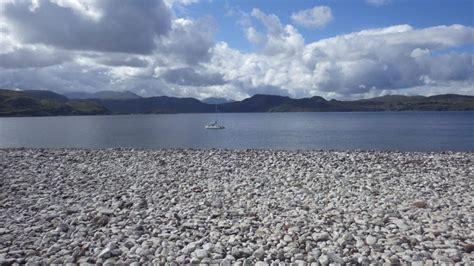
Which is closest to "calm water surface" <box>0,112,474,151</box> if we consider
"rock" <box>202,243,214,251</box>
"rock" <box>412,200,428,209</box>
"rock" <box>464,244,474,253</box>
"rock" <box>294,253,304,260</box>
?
"rock" <box>412,200,428,209</box>

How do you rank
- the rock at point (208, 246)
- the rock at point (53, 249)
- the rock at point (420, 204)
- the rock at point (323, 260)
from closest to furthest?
the rock at point (323, 260) < the rock at point (208, 246) < the rock at point (53, 249) < the rock at point (420, 204)

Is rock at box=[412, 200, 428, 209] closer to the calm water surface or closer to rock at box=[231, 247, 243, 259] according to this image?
rock at box=[231, 247, 243, 259]

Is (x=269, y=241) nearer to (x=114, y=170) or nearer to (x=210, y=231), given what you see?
(x=210, y=231)

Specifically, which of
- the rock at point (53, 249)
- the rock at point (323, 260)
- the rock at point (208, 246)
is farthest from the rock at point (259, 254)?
the rock at point (53, 249)

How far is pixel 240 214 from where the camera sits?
12.4 meters

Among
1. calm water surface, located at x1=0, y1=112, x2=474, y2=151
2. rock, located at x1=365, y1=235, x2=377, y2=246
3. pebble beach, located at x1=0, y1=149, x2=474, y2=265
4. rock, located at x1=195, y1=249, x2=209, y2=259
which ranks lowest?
calm water surface, located at x1=0, y1=112, x2=474, y2=151

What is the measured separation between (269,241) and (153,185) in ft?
29.6

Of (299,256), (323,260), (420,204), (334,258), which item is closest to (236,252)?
(299,256)

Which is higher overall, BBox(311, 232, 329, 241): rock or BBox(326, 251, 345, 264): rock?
BBox(311, 232, 329, 241): rock

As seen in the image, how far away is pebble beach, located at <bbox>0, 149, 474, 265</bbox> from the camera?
8.99m

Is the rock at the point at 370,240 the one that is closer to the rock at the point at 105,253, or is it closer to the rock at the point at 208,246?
the rock at the point at 208,246

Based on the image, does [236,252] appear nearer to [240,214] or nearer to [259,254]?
[259,254]

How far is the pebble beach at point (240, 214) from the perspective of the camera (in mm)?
8992

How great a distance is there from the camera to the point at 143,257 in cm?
886
